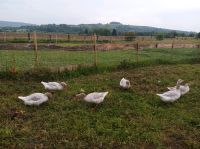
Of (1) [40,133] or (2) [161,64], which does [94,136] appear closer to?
(1) [40,133]

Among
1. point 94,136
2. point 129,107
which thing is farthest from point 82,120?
point 129,107

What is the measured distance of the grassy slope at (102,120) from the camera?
266 inches

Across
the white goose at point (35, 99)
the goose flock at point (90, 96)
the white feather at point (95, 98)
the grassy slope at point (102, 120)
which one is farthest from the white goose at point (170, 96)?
the white goose at point (35, 99)

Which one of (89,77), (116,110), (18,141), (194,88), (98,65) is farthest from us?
(98,65)

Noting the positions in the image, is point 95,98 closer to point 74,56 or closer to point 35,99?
point 35,99

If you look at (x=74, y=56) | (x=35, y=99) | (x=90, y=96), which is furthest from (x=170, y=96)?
(x=74, y=56)

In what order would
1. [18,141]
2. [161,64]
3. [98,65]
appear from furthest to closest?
[161,64]
[98,65]
[18,141]

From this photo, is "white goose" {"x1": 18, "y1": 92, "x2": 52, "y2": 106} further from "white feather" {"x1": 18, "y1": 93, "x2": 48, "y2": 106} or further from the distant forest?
the distant forest

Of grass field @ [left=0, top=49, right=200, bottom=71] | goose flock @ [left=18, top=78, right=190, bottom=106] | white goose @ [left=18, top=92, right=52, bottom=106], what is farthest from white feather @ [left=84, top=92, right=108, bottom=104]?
grass field @ [left=0, top=49, right=200, bottom=71]

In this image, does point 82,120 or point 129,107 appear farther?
point 129,107

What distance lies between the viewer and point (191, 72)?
591 inches

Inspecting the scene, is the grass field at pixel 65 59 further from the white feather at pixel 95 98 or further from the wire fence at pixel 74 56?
the white feather at pixel 95 98

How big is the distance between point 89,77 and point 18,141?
6578 mm

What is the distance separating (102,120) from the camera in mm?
7844
